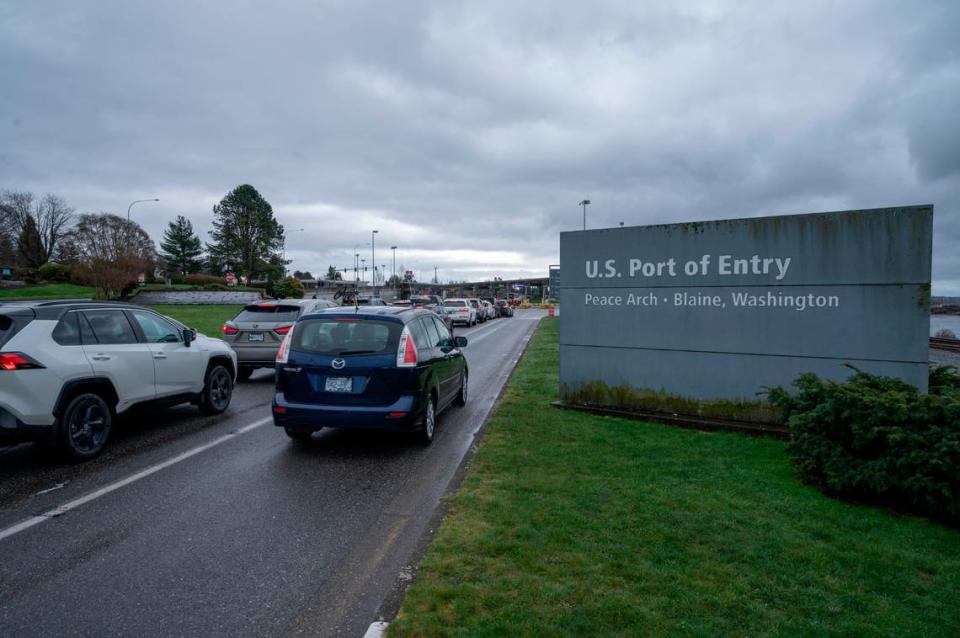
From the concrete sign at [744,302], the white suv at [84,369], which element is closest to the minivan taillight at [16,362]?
the white suv at [84,369]

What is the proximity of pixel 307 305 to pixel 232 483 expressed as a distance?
802cm

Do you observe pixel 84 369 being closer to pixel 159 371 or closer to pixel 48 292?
pixel 159 371

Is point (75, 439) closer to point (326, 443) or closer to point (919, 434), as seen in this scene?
point (326, 443)

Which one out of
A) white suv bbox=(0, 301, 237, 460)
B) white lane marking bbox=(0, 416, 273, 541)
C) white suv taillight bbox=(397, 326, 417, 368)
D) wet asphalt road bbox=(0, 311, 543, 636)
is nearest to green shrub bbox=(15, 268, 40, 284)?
white suv bbox=(0, 301, 237, 460)

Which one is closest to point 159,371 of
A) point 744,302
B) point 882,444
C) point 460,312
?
point 744,302

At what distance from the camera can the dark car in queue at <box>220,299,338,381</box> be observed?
1236cm

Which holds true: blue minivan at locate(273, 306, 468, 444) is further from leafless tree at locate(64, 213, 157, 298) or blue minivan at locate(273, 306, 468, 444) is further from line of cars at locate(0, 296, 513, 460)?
leafless tree at locate(64, 213, 157, 298)

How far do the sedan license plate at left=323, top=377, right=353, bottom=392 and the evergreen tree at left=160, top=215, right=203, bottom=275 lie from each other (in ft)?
306

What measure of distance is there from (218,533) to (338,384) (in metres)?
2.33

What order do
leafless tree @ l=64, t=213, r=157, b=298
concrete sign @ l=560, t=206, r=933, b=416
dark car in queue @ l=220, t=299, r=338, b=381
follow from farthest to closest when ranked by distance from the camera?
leafless tree @ l=64, t=213, r=157, b=298, dark car in queue @ l=220, t=299, r=338, b=381, concrete sign @ l=560, t=206, r=933, b=416

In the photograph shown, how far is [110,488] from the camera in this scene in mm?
5492

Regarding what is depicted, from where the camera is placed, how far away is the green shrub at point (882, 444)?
448cm

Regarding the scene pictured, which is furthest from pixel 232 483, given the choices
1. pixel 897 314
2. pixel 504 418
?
pixel 897 314

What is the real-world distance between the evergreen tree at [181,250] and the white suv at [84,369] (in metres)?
90.8
